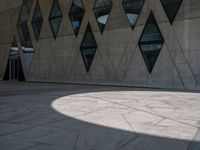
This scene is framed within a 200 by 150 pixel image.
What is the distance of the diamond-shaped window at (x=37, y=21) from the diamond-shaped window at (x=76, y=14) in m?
3.94

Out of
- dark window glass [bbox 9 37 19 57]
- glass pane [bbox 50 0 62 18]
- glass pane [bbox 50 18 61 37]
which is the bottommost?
dark window glass [bbox 9 37 19 57]

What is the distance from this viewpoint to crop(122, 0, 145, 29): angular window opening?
18.9m

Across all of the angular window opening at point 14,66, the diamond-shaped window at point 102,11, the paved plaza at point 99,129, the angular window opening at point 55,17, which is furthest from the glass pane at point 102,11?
the paved plaza at point 99,129

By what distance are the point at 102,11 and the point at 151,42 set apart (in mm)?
4911

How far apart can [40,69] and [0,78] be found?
6.76 m

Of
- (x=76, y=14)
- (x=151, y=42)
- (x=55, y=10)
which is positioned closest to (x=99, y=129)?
(x=151, y=42)

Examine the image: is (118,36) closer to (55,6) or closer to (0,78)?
(55,6)

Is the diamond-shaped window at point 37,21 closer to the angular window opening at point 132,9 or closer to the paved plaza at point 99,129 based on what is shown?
the angular window opening at point 132,9

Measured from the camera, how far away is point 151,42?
18.3 metres

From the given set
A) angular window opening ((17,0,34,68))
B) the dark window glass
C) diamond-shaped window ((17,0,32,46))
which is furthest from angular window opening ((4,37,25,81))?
diamond-shaped window ((17,0,32,46))

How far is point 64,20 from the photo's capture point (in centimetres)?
2352

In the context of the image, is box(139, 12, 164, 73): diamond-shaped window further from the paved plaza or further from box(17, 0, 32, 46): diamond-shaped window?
box(17, 0, 32, 46): diamond-shaped window

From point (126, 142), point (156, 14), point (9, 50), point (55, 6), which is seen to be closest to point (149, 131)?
point (126, 142)

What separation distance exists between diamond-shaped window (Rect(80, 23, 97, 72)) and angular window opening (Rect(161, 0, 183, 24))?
6208 mm
